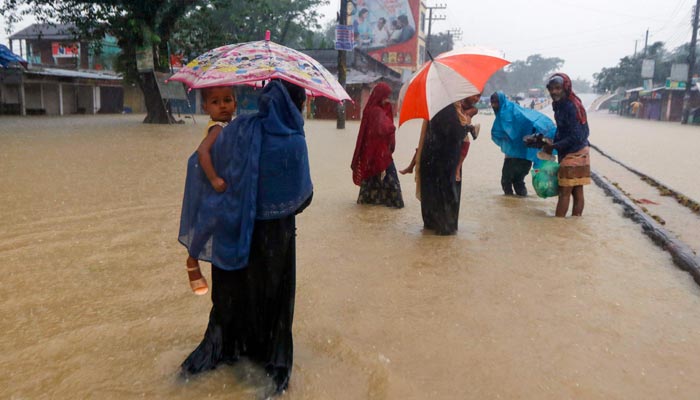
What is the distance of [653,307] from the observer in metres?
3.66

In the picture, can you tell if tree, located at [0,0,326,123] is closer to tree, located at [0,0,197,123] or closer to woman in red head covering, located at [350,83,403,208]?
tree, located at [0,0,197,123]

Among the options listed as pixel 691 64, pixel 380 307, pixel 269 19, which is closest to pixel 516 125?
pixel 380 307

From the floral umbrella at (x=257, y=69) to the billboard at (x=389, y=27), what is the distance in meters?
41.5

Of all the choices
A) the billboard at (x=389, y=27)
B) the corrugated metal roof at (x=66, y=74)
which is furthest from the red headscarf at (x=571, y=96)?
the billboard at (x=389, y=27)

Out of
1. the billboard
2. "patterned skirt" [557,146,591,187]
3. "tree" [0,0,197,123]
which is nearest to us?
"patterned skirt" [557,146,591,187]

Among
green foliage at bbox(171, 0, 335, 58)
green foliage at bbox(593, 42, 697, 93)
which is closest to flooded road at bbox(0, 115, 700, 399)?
green foliage at bbox(171, 0, 335, 58)

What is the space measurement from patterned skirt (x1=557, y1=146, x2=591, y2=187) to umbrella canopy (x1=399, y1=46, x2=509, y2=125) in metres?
1.75

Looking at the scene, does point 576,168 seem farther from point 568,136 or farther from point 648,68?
point 648,68

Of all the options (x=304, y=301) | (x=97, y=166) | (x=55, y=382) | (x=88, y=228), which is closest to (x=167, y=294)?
(x=304, y=301)

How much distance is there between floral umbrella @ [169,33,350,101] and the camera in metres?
2.55

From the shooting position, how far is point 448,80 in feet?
15.1

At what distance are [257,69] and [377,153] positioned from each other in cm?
393

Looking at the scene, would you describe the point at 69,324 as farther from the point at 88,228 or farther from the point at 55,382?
the point at 88,228

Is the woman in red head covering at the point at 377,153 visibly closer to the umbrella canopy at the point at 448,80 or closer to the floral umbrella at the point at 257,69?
the umbrella canopy at the point at 448,80
